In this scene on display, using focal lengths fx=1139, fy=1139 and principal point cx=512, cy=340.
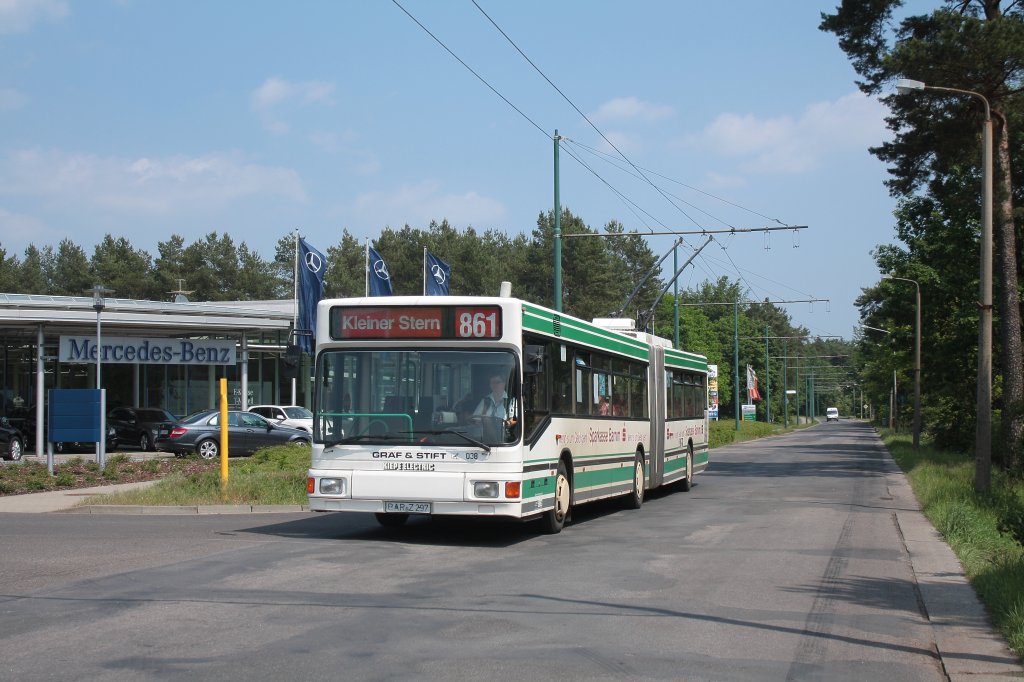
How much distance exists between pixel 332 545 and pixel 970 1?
21.5 m

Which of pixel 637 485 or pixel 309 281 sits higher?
pixel 309 281

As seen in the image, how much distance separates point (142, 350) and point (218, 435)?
833cm

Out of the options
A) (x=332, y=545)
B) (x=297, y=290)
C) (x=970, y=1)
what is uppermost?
(x=970, y=1)

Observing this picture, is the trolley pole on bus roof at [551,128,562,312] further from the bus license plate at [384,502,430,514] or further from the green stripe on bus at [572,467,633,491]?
the bus license plate at [384,502,430,514]

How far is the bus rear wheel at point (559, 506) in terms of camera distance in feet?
48.5

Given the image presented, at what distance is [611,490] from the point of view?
58.2ft

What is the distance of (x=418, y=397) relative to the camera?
1340 centimetres

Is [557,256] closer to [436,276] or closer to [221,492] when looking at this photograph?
[436,276]

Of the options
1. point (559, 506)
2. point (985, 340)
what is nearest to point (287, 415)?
point (985, 340)

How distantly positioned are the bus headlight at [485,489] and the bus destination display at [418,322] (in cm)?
172

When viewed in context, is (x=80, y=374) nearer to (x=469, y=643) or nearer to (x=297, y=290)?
(x=297, y=290)

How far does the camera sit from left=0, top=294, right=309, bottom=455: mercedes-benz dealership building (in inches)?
1433

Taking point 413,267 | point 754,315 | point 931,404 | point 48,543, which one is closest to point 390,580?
point 48,543

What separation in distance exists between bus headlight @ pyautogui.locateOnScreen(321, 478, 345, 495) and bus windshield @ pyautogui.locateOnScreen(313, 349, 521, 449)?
0.45 meters
